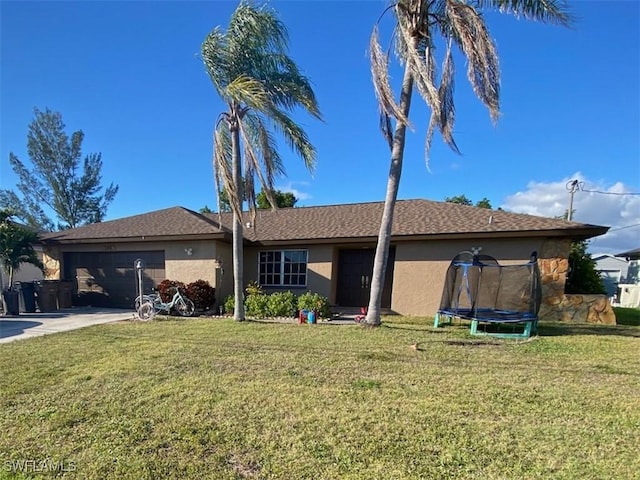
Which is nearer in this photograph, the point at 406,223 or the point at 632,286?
the point at 406,223

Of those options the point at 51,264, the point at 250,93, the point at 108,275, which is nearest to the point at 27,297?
the point at 108,275

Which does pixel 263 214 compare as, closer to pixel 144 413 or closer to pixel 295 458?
pixel 144 413

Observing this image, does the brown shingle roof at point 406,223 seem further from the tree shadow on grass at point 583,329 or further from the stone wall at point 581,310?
the tree shadow on grass at point 583,329

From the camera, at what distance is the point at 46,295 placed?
11.6 metres

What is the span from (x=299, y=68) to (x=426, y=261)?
694 centimetres

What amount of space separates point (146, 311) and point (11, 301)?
16.5ft

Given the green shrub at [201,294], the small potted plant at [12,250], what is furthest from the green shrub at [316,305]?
the small potted plant at [12,250]

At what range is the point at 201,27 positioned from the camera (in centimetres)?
913

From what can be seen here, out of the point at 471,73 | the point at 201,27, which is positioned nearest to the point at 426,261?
the point at 471,73

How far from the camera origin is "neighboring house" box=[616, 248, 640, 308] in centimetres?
1818

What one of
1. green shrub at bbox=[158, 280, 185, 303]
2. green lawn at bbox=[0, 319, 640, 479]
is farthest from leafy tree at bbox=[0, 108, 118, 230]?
green lawn at bbox=[0, 319, 640, 479]

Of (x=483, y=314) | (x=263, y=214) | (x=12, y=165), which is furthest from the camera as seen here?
(x=12, y=165)

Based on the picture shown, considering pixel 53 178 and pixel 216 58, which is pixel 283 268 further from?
pixel 53 178

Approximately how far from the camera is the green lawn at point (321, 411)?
2688mm
